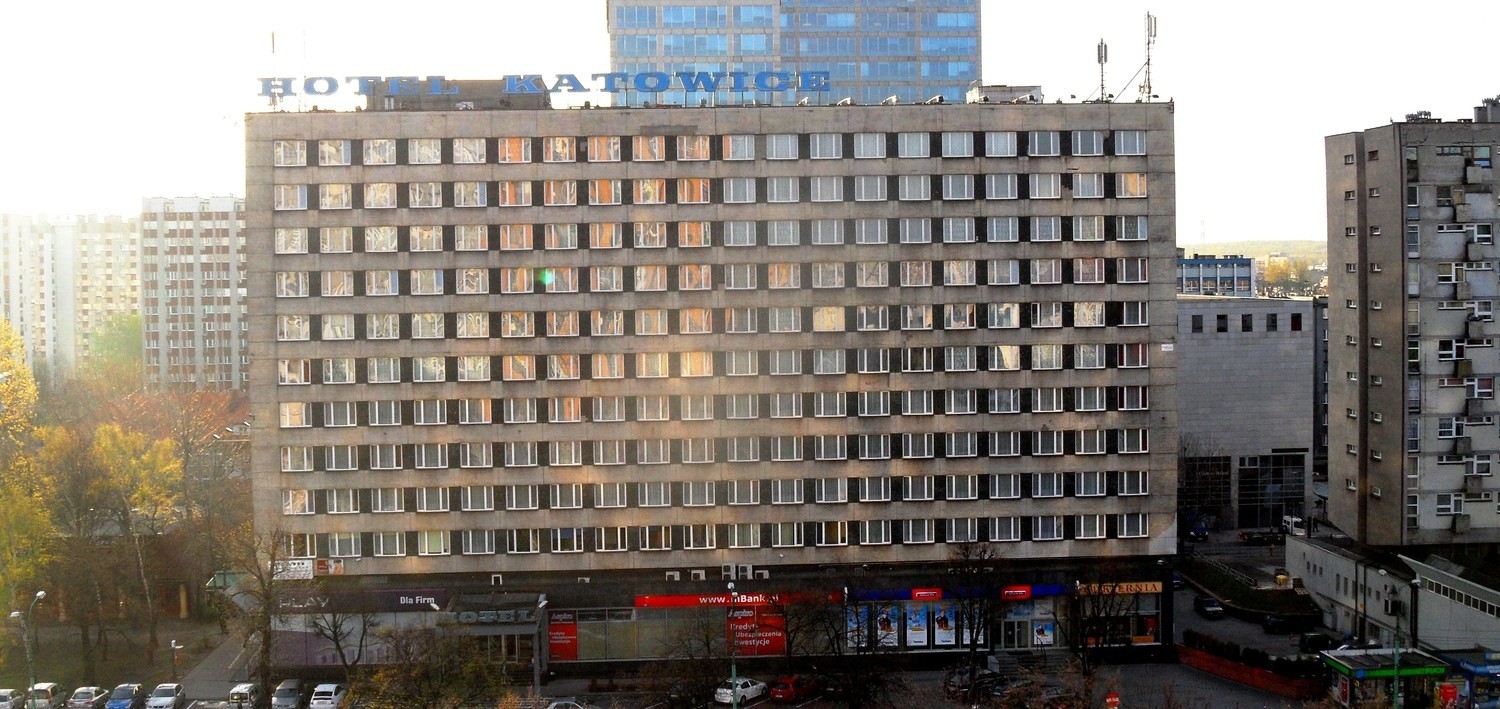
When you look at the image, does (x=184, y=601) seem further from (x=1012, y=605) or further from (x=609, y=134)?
(x=1012, y=605)

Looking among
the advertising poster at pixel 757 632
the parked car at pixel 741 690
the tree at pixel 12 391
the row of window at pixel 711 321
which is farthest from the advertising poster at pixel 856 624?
the tree at pixel 12 391

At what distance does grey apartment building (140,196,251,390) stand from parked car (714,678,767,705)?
126907mm

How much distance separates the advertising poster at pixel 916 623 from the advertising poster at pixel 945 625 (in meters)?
0.62

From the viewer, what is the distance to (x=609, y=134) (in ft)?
236

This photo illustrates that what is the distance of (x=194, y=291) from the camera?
173 meters

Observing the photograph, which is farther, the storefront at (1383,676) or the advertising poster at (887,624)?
the advertising poster at (887,624)

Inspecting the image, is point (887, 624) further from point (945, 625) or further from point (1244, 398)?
point (1244, 398)

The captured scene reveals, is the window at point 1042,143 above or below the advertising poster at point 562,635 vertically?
above

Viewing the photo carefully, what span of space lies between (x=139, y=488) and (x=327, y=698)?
2201 cm

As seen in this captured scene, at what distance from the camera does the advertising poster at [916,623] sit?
74188 millimetres

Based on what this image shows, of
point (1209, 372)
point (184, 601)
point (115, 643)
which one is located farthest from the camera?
point (1209, 372)

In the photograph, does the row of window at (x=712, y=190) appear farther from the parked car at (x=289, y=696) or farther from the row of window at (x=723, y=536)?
the parked car at (x=289, y=696)

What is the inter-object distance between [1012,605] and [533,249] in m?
36.2

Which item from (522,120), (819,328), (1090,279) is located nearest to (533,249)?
(522,120)
